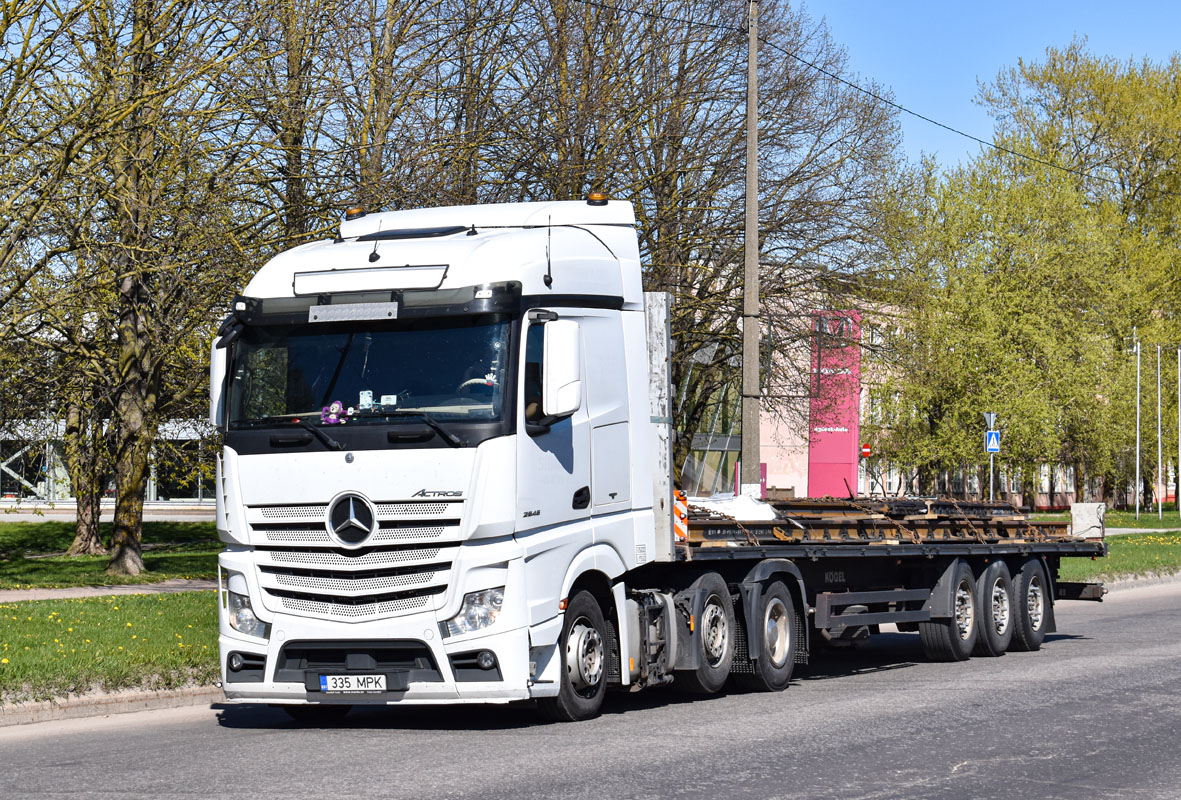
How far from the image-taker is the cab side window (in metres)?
10.2

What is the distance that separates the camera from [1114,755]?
31.1 feet

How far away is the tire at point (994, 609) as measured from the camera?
1670 centimetres

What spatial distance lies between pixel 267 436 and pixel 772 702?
4.55m

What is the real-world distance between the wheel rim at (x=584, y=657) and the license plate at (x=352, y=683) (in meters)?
1.35

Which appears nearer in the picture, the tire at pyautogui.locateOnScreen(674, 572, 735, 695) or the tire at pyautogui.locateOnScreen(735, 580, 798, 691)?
the tire at pyautogui.locateOnScreen(674, 572, 735, 695)

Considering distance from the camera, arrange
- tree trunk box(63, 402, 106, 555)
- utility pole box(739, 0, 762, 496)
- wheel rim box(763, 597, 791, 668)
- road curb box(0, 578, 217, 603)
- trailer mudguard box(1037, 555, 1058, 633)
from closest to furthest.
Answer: wheel rim box(763, 597, 791, 668)
trailer mudguard box(1037, 555, 1058, 633)
road curb box(0, 578, 217, 603)
utility pole box(739, 0, 762, 496)
tree trunk box(63, 402, 106, 555)

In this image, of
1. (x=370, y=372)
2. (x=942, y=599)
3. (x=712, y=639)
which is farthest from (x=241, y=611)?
(x=942, y=599)

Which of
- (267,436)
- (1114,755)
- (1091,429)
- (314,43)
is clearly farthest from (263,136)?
(1091,429)

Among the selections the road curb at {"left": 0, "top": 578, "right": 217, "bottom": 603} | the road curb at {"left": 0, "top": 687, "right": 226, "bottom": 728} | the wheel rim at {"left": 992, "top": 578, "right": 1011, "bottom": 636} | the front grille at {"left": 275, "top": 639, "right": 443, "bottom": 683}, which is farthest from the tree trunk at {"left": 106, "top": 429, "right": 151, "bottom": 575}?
the front grille at {"left": 275, "top": 639, "right": 443, "bottom": 683}

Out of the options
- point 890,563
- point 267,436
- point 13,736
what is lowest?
point 13,736

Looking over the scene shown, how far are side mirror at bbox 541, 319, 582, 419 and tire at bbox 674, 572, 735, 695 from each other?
8.63 feet

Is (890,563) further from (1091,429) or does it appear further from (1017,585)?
(1091,429)

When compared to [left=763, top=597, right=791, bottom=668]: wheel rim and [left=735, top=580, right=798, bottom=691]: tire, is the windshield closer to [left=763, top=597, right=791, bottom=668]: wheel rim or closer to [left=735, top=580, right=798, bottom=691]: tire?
[left=735, top=580, right=798, bottom=691]: tire

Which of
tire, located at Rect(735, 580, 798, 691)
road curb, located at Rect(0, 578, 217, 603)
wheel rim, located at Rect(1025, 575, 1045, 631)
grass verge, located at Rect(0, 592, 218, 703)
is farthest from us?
road curb, located at Rect(0, 578, 217, 603)
